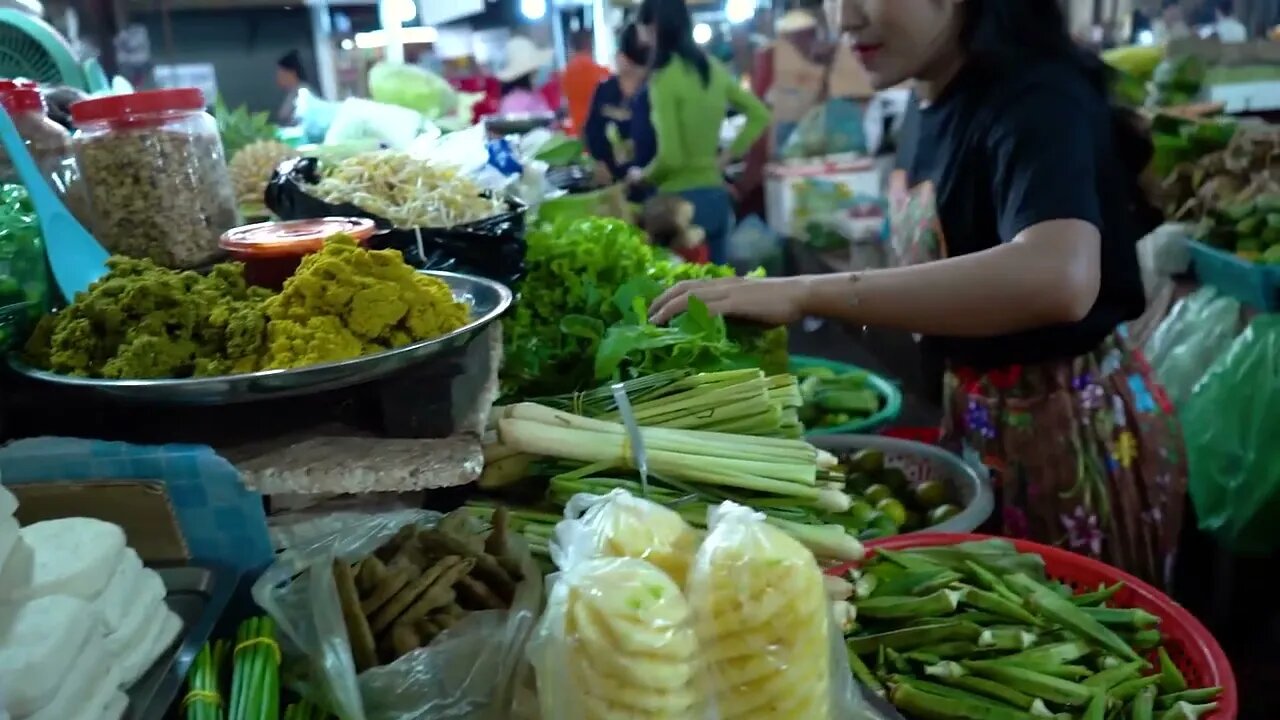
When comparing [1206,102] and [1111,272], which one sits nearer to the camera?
[1111,272]

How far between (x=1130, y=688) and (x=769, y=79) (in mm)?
7190

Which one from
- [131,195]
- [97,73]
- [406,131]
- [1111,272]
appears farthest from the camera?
[406,131]

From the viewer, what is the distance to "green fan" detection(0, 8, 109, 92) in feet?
8.30

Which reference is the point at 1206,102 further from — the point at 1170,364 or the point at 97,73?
the point at 97,73

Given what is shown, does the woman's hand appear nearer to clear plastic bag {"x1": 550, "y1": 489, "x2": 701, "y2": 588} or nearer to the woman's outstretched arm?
the woman's outstretched arm

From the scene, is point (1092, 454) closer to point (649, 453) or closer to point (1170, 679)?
point (1170, 679)

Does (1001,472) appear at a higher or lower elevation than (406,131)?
lower

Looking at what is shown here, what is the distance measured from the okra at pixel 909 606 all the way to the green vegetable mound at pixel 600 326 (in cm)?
49

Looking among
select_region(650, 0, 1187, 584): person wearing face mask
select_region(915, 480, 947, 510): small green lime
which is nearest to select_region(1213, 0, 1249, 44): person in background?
select_region(650, 0, 1187, 584): person wearing face mask

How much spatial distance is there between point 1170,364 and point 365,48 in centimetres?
694

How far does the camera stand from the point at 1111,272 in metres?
2.00

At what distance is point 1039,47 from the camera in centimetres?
194

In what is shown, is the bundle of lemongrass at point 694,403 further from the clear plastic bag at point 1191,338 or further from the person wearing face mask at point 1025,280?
the clear plastic bag at point 1191,338

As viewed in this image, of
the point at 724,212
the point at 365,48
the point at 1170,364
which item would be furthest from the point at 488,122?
the point at 1170,364
